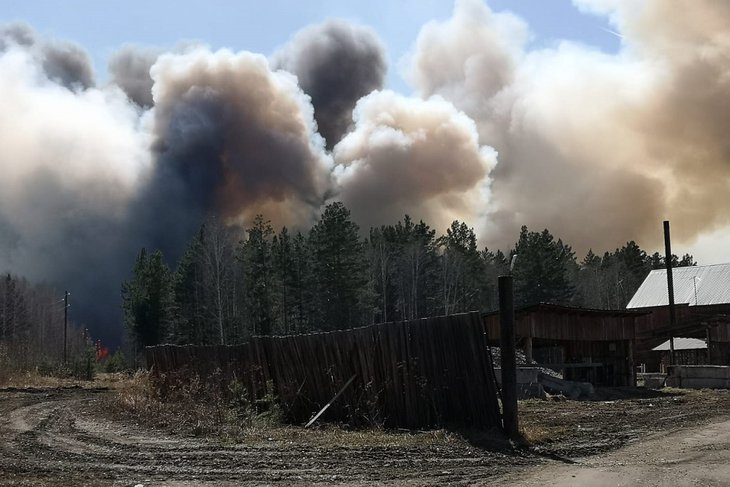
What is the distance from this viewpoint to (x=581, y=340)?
111 ft

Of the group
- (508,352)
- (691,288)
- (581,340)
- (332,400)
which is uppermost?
(691,288)

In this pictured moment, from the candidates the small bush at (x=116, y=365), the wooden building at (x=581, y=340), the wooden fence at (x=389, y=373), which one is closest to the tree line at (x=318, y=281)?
the small bush at (x=116, y=365)

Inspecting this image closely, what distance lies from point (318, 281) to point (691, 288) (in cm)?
3218

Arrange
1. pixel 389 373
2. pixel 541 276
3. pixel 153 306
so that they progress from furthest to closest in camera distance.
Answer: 1. pixel 541 276
2. pixel 153 306
3. pixel 389 373

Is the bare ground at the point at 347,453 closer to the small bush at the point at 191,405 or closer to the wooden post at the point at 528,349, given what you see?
the small bush at the point at 191,405

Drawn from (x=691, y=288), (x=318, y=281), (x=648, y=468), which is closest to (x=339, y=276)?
(x=318, y=281)

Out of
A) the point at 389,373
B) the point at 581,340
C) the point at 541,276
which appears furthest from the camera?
the point at 541,276

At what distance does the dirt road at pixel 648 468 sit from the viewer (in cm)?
1012

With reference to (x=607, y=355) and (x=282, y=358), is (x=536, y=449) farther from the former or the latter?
(x=607, y=355)

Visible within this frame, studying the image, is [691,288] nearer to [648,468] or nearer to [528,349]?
[528,349]

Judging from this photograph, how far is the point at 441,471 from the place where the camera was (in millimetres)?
11188

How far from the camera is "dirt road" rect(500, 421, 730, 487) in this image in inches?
398

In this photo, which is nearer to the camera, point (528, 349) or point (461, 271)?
point (528, 349)

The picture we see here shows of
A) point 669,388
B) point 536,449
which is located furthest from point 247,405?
point 669,388
